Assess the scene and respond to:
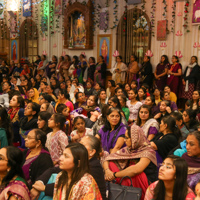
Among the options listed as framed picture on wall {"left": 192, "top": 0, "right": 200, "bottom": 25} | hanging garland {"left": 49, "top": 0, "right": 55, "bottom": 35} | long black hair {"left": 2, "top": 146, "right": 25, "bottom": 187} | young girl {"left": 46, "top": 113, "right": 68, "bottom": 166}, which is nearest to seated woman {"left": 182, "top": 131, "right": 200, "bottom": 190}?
young girl {"left": 46, "top": 113, "right": 68, "bottom": 166}

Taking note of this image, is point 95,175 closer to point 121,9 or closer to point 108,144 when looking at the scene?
point 108,144

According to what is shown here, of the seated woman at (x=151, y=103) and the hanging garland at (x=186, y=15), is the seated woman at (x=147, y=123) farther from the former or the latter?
the hanging garland at (x=186, y=15)

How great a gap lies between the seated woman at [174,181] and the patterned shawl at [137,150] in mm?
639

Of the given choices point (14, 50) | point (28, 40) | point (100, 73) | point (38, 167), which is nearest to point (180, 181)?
point (38, 167)

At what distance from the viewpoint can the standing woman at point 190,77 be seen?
8.85 m

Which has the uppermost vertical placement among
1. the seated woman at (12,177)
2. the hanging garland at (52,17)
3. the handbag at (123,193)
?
the hanging garland at (52,17)

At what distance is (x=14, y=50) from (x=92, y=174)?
13.9 metres

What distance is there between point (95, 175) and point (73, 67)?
9633 mm

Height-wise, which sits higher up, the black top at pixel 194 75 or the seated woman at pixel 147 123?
the black top at pixel 194 75

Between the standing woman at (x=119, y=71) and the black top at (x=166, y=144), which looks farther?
the standing woman at (x=119, y=71)

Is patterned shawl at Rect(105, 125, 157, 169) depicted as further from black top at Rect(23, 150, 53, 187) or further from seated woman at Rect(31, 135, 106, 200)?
black top at Rect(23, 150, 53, 187)

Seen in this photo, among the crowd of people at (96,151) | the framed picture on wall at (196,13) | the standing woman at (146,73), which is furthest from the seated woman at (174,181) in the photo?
the standing woman at (146,73)

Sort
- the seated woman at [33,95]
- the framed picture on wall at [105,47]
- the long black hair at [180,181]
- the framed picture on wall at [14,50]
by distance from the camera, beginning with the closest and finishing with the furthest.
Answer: the long black hair at [180,181] → the seated woman at [33,95] → the framed picture on wall at [105,47] → the framed picture on wall at [14,50]

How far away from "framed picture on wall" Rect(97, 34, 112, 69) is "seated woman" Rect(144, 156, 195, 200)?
30.5 feet
